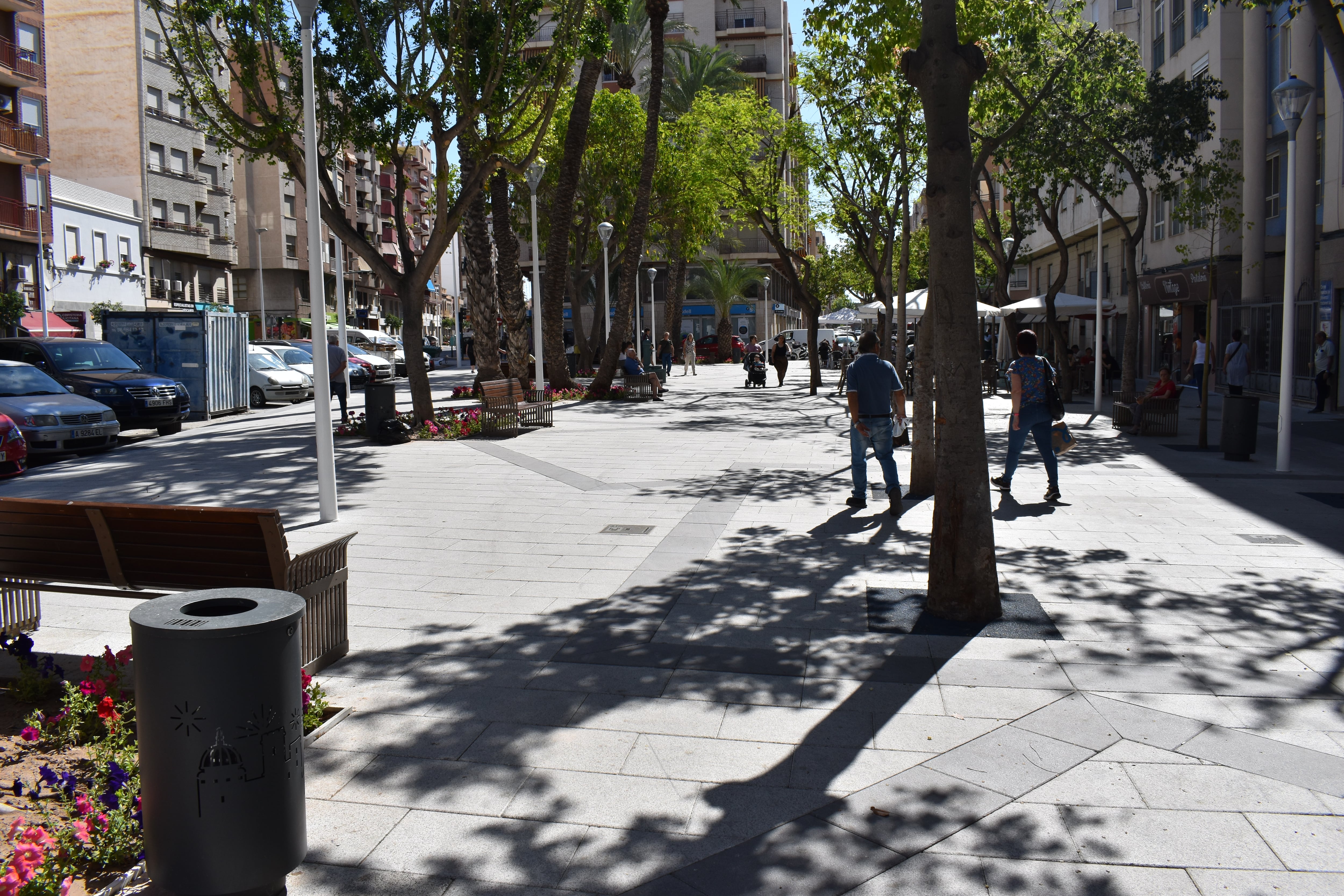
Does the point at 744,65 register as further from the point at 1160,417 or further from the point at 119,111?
the point at 1160,417

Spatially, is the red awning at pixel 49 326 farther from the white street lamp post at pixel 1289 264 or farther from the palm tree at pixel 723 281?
the white street lamp post at pixel 1289 264

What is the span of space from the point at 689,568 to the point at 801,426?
11887 mm

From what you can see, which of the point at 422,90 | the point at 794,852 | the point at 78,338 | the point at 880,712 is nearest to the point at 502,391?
the point at 422,90

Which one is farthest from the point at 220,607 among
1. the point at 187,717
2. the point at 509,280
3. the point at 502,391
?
the point at 509,280

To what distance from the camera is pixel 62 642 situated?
600 centimetres

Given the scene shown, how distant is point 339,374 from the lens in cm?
1800

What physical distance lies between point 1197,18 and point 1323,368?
13779 mm

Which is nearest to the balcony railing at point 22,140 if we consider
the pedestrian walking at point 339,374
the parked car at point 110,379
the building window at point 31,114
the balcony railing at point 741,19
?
the building window at point 31,114

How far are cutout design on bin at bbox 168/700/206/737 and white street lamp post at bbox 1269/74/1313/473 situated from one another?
12.9 metres

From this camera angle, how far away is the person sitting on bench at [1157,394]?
1700 cm

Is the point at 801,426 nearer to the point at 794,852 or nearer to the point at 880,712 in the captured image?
the point at 880,712

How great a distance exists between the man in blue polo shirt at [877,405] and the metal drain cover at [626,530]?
82.1 inches

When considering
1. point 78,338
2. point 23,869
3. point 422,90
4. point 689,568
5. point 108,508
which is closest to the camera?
point 23,869

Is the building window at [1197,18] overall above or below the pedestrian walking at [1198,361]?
above
